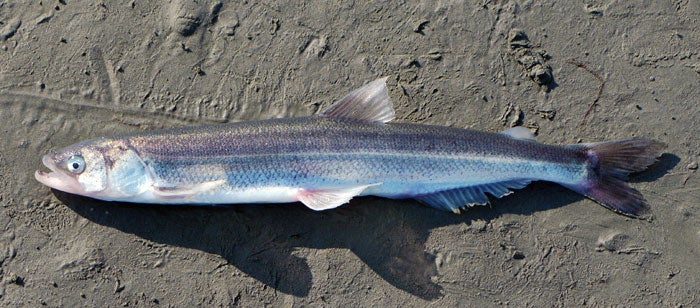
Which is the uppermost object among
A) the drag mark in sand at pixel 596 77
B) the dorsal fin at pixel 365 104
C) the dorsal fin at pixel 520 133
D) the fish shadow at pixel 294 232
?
the drag mark in sand at pixel 596 77

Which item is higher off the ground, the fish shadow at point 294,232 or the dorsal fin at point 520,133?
the dorsal fin at point 520,133

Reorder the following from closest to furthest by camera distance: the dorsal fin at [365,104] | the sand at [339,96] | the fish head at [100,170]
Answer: the fish head at [100,170] → the dorsal fin at [365,104] → the sand at [339,96]

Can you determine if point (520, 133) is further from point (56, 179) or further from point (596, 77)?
point (56, 179)

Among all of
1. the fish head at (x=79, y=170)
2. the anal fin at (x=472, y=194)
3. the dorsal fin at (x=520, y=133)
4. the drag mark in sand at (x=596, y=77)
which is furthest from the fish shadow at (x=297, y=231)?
the drag mark in sand at (x=596, y=77)

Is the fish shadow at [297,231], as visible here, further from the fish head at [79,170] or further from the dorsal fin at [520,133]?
the dorsal fin at [520,133]

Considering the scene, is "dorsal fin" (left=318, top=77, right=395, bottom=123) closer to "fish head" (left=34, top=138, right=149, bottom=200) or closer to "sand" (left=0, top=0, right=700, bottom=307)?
"sand" (left=0, top=0, right=700, bottom=307)

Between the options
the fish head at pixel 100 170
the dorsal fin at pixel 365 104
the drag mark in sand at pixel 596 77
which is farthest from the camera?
the drag mark in sand at pixel 596 77

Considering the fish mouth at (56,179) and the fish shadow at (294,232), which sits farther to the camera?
the fish shadow at (294,232)
